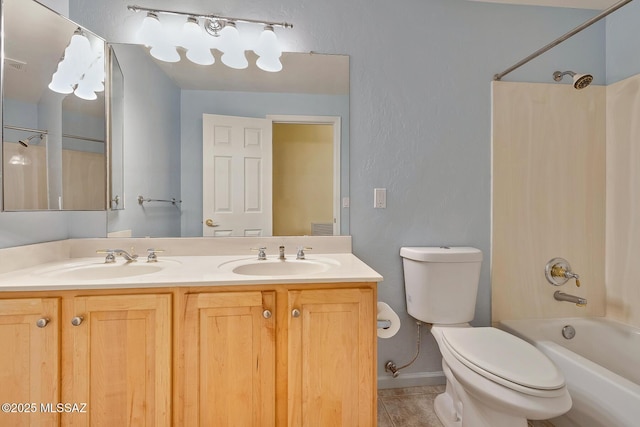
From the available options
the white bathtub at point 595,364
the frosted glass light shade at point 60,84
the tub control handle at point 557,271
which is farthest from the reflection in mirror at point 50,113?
the tub control handle at point 557,271

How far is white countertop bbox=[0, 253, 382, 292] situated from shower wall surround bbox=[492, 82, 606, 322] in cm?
104

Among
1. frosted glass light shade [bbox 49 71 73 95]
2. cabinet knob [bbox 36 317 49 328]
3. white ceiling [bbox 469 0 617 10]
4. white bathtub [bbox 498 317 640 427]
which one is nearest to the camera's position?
cabinet knob [bbox 36 317 49 328]

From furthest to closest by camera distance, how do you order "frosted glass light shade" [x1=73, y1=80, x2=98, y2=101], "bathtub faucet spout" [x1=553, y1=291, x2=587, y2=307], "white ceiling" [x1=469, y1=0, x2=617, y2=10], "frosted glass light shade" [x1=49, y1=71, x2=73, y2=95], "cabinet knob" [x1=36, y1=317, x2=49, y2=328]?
"white ceiling" [x1=469, y1=0, x2=617, y2=10], "bathtub faucet spout" [x1=553, y1=291, x2=587, y2=307], "frosted glass light shade" [x1=73, y1=80, x2=98, y2=101], "frosted glass light shade" [x1=49, y1=71, x2=73, y2=95], "cabinet knob" [x1=36, y1=317, x2=49, y2=328]

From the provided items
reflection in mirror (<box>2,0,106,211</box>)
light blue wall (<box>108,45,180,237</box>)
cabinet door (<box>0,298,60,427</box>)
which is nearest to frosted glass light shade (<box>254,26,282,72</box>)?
light blue wall (<box>108,45,180,237</box>)

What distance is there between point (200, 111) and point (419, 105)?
4.04ft

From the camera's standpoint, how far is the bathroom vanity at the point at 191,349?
102 centimetres

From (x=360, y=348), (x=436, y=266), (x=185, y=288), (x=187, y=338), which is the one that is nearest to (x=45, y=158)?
(x=185, y=288)

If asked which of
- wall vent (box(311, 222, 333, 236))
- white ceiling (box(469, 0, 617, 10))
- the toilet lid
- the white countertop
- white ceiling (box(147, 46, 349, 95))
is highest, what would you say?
white ceiling (box(469, 0, 617, 10))

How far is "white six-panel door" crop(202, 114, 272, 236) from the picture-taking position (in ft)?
5.24

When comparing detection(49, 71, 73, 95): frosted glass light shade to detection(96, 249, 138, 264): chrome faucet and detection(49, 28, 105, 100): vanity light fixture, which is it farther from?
detection(96, 249, 138, 264): chrome faucet

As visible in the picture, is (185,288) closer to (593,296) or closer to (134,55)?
(134,55)

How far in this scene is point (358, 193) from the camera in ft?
5.59

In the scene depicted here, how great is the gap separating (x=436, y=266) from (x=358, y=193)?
0.57 m

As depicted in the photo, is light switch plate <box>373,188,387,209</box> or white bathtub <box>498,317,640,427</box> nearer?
white bathtub <box>498,317,640,427</box>
